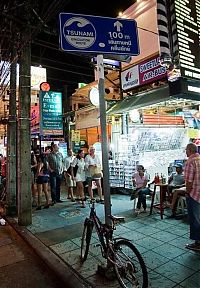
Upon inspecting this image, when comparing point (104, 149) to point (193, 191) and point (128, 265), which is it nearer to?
point (128, 265)

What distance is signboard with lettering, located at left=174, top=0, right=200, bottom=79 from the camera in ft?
21.2

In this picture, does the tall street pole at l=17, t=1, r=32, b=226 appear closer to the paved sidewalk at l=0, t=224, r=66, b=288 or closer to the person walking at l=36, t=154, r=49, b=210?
the paved sidewalk at l=0, t=224, r=66, b=288

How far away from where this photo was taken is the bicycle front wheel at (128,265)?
12.1ft

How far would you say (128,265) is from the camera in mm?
3758

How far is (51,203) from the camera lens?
33.9 ft

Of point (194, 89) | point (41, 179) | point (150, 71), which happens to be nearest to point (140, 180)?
point (194, 89)

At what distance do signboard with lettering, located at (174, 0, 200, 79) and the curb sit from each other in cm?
519

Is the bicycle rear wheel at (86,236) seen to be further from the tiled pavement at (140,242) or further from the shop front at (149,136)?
the shop front at (149,136)

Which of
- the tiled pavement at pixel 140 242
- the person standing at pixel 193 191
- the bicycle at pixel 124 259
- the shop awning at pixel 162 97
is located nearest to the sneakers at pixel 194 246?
the person standing at pixel 193 191

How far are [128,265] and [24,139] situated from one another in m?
5.29

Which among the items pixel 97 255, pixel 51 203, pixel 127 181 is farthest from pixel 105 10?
pixel 97 255

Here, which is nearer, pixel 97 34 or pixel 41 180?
pixel 97 34

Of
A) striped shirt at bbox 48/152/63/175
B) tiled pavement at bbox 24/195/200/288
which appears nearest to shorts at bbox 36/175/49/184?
striped shirt at bbox 48/152/63/175

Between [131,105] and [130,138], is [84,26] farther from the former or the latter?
[130,138]
